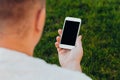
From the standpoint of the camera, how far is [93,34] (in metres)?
5.94

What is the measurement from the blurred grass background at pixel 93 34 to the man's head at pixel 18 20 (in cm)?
288

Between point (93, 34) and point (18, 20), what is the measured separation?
139 inches

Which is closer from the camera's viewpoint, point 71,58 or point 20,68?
point 20,68

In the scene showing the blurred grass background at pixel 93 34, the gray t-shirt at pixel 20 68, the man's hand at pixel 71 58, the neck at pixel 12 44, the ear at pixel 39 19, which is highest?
the ear at pixel 39 19

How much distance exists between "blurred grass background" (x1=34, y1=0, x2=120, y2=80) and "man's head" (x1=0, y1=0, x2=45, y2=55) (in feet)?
9.46

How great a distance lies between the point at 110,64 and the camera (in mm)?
5488

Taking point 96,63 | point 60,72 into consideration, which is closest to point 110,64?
point 96,63

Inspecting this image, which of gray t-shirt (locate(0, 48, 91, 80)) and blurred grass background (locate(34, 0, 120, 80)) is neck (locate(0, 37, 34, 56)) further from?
blurred grass background (locate(34, 0, 120, 80))

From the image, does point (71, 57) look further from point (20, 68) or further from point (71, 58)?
point (20, 68)

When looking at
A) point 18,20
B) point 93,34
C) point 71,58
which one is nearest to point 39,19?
point 18,20

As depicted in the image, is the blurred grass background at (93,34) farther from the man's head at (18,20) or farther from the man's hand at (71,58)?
the man's head at (18,20)

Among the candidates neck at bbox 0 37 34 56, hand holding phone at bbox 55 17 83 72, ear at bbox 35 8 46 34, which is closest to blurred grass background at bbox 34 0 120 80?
hand holding phone at bbox 55 17 83 72

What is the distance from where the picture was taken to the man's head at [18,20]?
8.00 ft

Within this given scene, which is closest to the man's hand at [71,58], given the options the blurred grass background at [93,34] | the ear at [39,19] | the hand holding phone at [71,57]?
the hand holding phone at [71,57]
